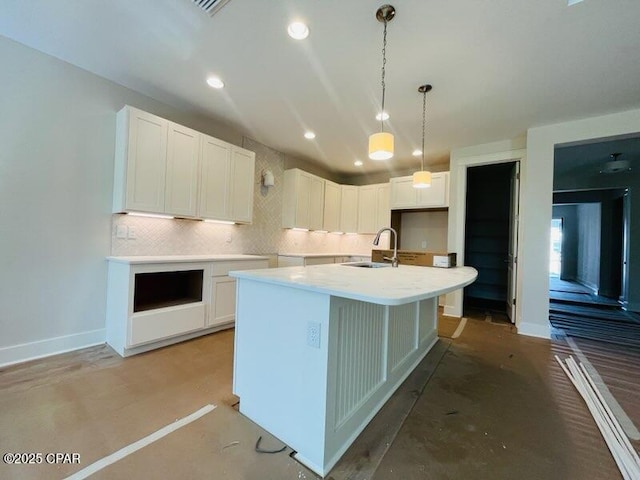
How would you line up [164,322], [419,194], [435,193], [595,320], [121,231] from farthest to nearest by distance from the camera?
[419,194] → [435,193] → [595,320] → [121,231] → [164,322]

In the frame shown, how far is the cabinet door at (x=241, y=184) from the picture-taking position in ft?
11.6

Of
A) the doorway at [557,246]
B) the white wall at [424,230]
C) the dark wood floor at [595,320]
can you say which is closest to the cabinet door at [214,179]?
the white wall at [424,230]

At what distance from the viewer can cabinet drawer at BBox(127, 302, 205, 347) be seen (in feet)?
7.96

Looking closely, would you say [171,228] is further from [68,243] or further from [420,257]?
[420,257]

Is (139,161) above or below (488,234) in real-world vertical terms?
above

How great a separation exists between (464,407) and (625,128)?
3688mm

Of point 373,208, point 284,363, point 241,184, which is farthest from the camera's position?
point 373,208

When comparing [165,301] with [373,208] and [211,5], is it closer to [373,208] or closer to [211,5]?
[211,5]

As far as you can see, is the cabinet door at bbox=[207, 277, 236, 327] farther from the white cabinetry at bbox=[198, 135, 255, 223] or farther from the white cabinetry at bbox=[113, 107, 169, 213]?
the white cabinetry at bbox=[113, 107, 169, 213]

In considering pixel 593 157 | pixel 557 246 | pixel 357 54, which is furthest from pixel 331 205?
pixel 557 246

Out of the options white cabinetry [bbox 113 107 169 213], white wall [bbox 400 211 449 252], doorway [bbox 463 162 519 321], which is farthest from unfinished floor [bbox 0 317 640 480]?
doorway [bbox 463 162 519 321]

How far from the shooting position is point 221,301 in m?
3.12

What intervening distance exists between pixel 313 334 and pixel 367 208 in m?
4.40

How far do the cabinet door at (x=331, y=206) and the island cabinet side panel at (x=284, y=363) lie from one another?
12.2 feet
